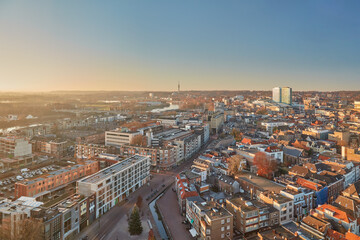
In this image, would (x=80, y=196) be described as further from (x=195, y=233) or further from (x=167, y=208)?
(x=195, y=233)

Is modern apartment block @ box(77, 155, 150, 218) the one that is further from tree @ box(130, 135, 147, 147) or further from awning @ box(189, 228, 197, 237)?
tree @ box(130, 135, 147, 147)

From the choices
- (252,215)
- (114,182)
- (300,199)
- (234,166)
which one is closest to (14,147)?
(114,182)

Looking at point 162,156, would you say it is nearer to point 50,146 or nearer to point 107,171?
point 107,171

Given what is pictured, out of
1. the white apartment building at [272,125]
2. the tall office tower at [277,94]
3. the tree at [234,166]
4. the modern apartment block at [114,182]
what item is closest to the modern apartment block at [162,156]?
the modern apartment block at [114,182]

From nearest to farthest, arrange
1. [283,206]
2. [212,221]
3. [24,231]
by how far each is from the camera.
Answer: [24,231] → [212,221] → [283,206]

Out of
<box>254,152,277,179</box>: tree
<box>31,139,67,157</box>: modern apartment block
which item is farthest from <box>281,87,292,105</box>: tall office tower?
<box>31,139,67,157</box>: modern apartment block

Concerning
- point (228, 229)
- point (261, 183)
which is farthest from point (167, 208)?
point (261, 183)
